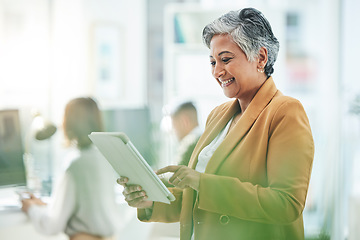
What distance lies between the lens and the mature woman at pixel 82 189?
1882mm

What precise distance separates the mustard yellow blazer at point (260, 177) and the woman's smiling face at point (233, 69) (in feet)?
0.11

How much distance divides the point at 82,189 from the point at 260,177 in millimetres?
1103

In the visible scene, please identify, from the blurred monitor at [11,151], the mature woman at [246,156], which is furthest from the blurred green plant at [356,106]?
the blurred monitor at [11,151]

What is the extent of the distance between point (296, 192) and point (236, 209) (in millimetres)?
130

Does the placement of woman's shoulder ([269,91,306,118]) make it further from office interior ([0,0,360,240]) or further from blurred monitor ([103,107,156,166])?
blurred monitor ([103,107,156,166])

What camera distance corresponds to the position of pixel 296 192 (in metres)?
0.92

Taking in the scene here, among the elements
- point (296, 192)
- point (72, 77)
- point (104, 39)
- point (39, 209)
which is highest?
point (104, 39)

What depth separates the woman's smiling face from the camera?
40.9 inches

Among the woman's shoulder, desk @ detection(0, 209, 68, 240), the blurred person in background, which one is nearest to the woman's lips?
the woman's shoulder

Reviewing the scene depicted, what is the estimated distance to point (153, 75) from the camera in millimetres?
3154

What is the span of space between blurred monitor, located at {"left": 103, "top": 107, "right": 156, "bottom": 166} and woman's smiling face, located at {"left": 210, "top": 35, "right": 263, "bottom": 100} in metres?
1.26

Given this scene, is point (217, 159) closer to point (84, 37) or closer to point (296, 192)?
point (296, 192)

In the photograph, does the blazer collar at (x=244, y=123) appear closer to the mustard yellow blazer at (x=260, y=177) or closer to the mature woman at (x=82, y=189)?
the mustard yellow blazer at (x=260, y=177)

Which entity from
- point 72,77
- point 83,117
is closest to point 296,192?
point 83,117
